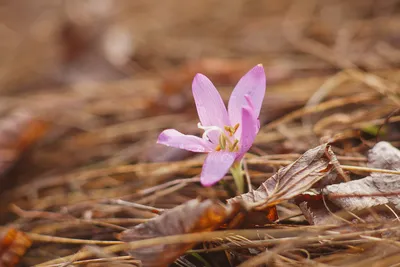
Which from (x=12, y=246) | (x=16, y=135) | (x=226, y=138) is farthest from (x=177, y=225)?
(x=16, y=135)

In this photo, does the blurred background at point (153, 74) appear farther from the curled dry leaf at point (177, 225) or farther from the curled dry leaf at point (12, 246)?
the curled dry leaf at point (177, 225)

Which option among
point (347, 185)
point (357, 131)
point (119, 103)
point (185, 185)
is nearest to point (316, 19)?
point (119, 103)

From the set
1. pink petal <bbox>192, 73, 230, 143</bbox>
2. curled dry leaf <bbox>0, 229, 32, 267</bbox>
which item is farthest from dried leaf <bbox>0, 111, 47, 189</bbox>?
pink petal <bbox>192, 73, 230, 143</bbox>

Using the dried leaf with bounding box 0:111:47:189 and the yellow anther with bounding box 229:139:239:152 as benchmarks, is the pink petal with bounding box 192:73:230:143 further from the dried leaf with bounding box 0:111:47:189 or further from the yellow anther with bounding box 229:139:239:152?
the dried leaf with bounding box 0:111:47:189

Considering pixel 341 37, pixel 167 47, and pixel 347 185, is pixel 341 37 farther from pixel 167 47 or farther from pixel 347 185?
pixel 347 185

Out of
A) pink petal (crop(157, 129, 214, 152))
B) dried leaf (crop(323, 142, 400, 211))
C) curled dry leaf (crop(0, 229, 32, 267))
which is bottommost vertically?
curled dry leaf (crop(0, 229, 32, 267))

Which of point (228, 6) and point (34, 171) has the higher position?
A: point (228, 6)
